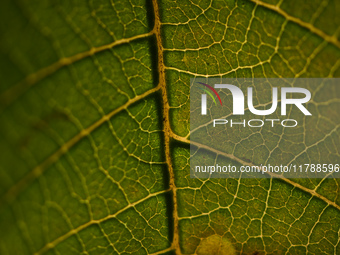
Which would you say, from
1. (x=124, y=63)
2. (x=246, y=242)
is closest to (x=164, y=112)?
(x=124, y=63)

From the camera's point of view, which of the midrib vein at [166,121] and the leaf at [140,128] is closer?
the leaf at [140,128]

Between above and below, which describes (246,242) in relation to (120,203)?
below

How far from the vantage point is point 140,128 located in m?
0.91

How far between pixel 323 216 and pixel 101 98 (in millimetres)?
924

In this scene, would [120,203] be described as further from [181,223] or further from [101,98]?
[101,98]

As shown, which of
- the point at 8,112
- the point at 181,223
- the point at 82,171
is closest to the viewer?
the point at 8,112

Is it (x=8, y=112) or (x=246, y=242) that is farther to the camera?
(x=246, y=242)

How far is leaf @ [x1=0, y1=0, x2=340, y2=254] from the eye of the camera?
767 mm

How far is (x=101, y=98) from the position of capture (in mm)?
855

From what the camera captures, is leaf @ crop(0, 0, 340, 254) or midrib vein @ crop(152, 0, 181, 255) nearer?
leaf @ crop(0, 0, 340, 254)

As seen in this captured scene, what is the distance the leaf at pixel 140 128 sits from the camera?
767 mm

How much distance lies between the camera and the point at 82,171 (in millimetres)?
850

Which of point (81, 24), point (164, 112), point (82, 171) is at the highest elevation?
point (81, 24)

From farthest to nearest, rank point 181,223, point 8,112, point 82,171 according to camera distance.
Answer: point 181,223, point 82,171, point 8,112
